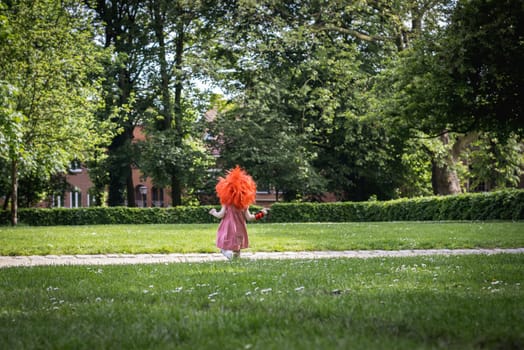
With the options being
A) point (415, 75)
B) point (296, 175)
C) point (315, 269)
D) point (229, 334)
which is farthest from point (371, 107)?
point (229, 334)

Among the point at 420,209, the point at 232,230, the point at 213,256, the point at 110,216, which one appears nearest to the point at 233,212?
the point at 232,230

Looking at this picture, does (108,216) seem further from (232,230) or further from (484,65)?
(232,230)

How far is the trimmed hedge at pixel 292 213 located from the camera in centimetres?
2625

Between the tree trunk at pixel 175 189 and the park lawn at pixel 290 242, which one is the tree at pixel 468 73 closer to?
the park lawn at pixel 290 242

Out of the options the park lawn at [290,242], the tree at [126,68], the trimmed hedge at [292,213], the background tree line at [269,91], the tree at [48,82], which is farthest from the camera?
the tree at [126,68]

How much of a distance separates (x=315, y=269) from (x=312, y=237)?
8.24m

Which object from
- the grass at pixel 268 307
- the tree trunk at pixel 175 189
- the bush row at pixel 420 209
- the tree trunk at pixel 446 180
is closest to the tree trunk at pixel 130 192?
the tree trunk at pixel 175 189

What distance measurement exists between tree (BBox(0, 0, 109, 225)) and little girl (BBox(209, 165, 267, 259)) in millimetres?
14705

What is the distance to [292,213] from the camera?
31.5 meters

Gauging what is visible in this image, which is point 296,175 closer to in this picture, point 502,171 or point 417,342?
point 502,171

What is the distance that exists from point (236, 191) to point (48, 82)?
17.9 metres

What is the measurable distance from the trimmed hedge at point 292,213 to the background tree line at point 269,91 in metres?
2.23

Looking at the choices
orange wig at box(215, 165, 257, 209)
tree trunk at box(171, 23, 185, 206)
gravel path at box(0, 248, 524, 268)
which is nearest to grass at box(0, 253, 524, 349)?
orange wig at box(215, 165, 257, 209)

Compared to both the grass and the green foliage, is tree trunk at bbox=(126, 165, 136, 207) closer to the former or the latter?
the green foliage
